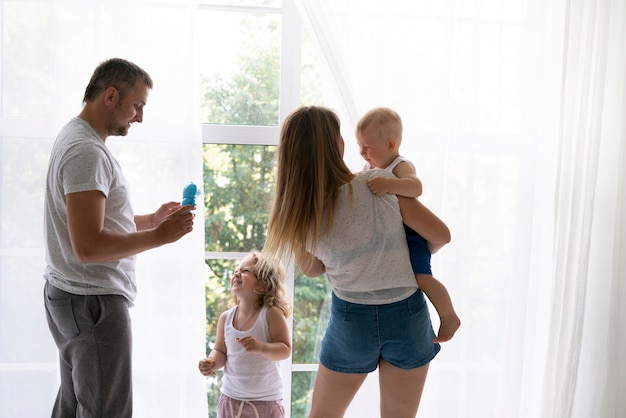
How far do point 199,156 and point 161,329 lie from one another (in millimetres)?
633

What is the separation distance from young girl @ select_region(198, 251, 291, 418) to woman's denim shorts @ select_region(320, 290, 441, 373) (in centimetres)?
38

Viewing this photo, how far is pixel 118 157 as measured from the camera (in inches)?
93.0

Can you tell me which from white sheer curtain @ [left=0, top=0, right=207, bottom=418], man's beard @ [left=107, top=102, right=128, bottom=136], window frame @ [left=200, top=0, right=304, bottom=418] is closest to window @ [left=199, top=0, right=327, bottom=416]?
window frame @ [left=200, top=0, right=304, bottom=418]

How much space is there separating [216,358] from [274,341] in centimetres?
20

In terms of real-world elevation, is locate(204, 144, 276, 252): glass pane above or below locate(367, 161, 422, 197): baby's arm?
below

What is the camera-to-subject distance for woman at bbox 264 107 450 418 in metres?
1.79

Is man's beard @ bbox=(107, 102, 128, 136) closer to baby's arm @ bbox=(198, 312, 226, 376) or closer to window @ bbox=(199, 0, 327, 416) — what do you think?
window @ bbox=(199, 0, 327, 416)

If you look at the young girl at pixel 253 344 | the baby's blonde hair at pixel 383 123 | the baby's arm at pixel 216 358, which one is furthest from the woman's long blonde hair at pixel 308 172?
the baby's arm at pixel 216 358

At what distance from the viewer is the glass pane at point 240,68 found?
2594mm

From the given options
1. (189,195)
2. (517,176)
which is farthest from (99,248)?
(517,176)

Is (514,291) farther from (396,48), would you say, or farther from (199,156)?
(199,156)

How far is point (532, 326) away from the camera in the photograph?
2.53m

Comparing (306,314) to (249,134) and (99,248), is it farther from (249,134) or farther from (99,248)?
(99,248)

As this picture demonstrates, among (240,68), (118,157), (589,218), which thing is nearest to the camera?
(118,157)
